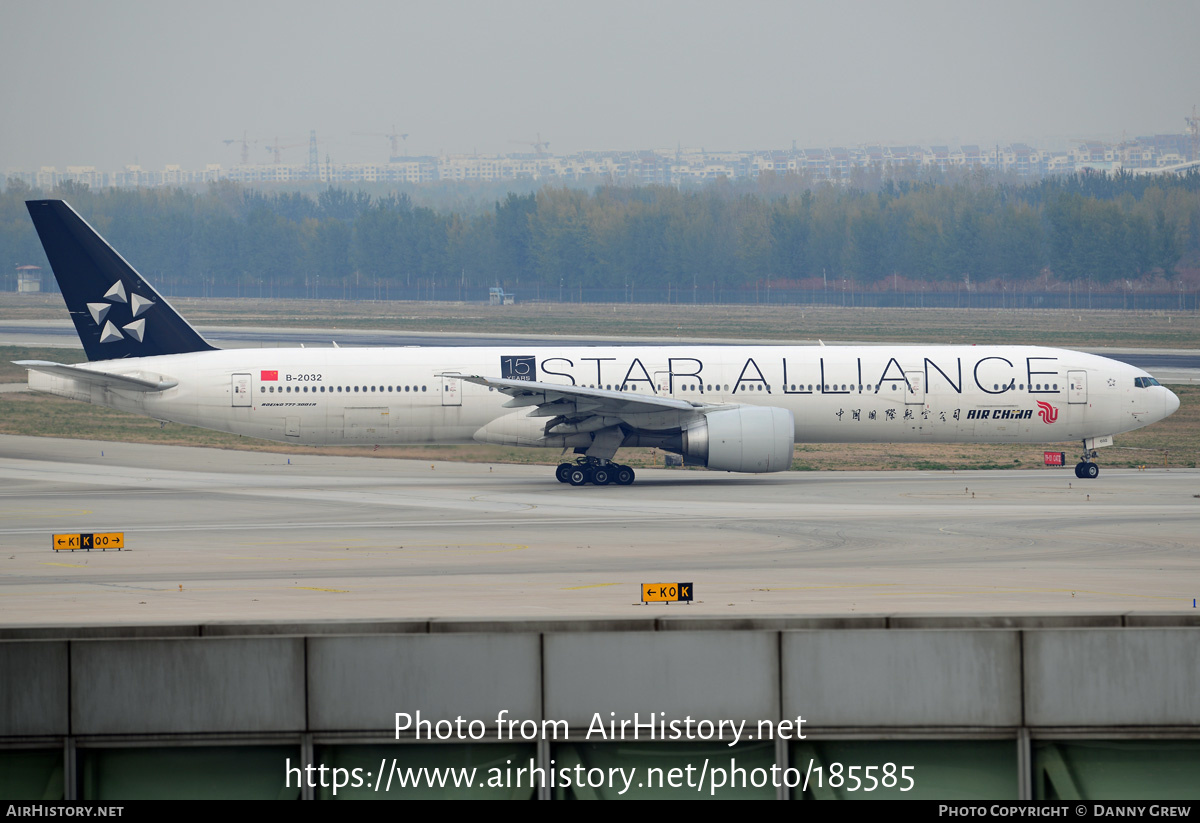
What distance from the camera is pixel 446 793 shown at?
12.3 m

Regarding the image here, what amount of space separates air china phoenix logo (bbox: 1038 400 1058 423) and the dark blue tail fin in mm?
27639

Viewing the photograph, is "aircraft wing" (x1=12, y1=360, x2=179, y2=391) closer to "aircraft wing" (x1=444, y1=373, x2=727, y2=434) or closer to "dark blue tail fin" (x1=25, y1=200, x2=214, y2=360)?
"dark blue tail fin" (x1=25, y1=200, x2=214, y2=360)

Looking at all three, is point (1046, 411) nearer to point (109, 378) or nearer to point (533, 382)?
point (533, 382)

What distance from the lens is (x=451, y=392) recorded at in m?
41.7

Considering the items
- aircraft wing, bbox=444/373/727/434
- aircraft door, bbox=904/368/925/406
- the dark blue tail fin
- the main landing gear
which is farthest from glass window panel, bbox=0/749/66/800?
aircraft door, bbox=904/368/925/406

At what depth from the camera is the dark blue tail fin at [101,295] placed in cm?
4178

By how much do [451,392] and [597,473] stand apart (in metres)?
5.25

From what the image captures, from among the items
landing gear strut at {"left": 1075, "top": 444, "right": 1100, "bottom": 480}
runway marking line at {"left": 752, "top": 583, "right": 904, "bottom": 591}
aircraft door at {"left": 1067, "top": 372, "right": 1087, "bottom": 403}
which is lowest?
runway marking line at {"left": 752, "top": 583, "right": 904, "bottom": 591}

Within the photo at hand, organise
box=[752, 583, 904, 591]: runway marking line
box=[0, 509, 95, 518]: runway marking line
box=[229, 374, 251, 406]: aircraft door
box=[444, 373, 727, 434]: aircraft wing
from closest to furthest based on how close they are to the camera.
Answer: box=[752, 583, 904, 591]: runway marking line < box=[0, 509, 95, 518]: runway marking line < box=[444, 373, 727, 434]: aircraft wing < box=[229, 374, 251, 406]: aircraft door

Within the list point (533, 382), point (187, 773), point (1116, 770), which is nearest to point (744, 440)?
point (533, 382)

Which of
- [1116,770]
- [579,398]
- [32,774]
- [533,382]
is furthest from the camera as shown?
[533,382]

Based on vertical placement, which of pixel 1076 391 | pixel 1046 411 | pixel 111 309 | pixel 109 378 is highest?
pixel 111 309

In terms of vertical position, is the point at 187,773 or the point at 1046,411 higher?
the point at 1046,411

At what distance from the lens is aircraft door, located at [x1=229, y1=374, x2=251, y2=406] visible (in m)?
41.9
